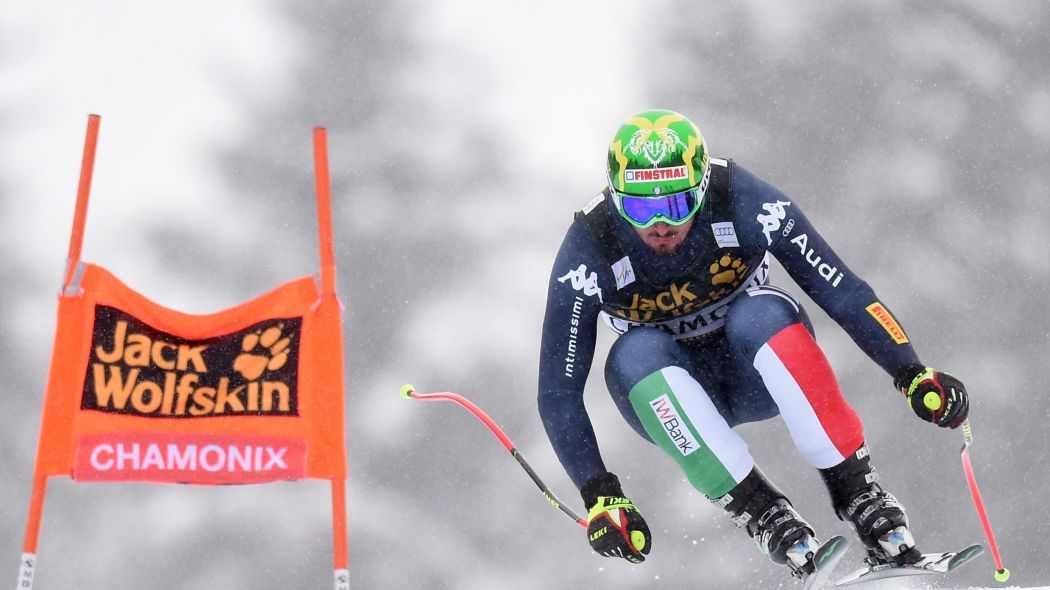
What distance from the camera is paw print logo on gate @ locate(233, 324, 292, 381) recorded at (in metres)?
3.32

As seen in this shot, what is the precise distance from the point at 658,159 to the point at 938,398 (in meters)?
0.94

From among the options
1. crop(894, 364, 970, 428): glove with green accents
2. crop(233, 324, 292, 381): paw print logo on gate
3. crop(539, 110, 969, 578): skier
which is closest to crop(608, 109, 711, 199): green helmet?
crop(539, 110, 969, 578): skier

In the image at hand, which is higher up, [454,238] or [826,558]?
[454,238]

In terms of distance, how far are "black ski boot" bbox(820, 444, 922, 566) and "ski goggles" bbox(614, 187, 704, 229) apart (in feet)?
2.54

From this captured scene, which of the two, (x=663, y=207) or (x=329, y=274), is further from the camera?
(x=329, y=274)

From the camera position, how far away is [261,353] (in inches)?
132

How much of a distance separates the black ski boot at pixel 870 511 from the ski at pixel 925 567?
0.05ft

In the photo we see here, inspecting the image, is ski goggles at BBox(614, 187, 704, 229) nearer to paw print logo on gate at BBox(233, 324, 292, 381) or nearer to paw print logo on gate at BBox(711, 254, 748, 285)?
paw print logo on gate at BBox(711, 254, 748, 285)

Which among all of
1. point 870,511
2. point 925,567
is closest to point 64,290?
point 870,511

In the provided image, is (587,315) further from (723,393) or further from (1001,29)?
(1001,29)

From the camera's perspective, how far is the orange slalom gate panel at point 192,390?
10.4 ft

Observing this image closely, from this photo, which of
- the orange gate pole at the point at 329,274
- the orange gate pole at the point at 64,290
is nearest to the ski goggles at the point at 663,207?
the orange gate pole at the point at 329,274

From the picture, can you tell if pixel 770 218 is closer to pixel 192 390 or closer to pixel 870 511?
pixel 870 511

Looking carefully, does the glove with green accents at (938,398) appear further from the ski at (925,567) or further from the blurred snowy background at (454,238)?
the blurred snowy background at (454,238)
